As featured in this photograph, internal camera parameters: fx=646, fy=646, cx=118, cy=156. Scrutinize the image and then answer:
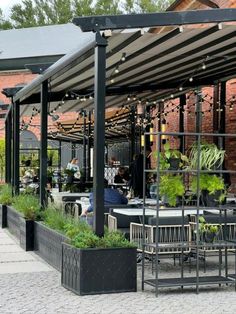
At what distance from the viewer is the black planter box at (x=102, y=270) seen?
728cm

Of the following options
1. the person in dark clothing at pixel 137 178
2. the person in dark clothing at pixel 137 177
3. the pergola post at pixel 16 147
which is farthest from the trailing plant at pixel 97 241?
the person in dark clothing at pixel 137 178

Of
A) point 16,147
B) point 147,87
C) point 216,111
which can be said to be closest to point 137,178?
point 147,87

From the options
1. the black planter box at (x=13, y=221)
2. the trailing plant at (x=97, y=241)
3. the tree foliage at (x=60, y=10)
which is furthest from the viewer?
the tree foliage at (x=60, y=10)

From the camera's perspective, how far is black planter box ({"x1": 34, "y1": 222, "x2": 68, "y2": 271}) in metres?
9.05

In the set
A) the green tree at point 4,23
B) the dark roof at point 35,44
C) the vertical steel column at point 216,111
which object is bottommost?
the vertical steel column at point 216,111

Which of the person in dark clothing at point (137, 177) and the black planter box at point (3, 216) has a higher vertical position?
the person in dark clothing at point (137, 177)

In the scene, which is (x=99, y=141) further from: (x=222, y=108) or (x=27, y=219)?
(x=222, y=108)

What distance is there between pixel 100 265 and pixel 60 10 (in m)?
55.0

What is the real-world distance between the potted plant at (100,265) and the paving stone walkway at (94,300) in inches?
4.7

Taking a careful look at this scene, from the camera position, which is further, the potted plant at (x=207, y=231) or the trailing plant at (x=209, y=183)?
the potted plant at (x=207, y=231)

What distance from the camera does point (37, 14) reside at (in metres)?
61.2

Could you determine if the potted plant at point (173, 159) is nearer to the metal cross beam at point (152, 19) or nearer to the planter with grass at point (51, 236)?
the metal cross beam at point (152, 19)

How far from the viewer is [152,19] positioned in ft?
25.4

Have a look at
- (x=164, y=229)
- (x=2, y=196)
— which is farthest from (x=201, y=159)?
(x=2, y=196)
